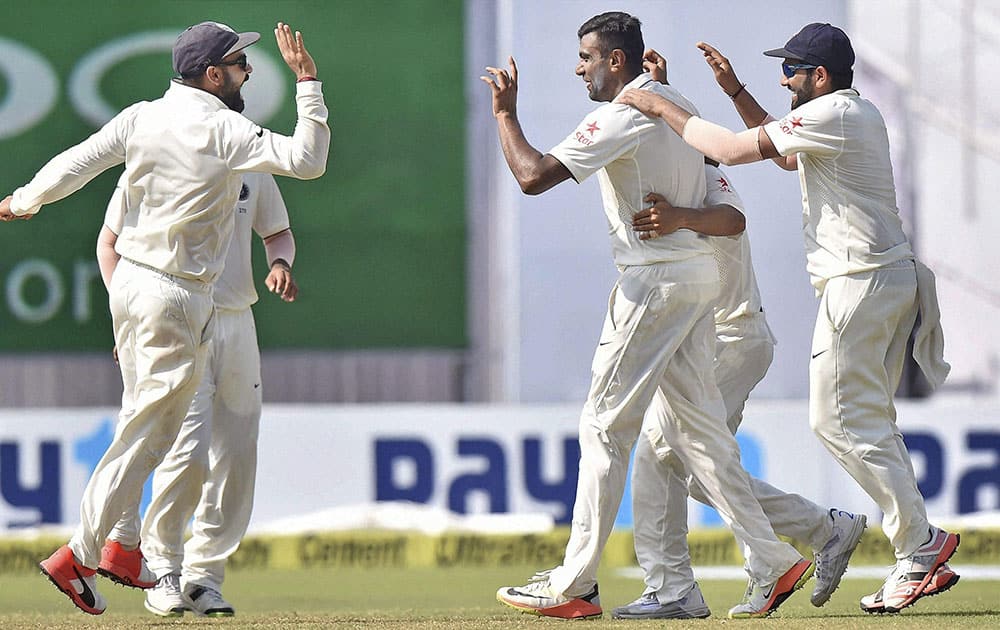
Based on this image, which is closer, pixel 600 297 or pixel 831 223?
pixel 831 223

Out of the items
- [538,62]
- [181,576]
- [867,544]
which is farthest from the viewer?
[538,62]

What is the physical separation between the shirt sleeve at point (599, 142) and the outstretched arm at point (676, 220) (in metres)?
0.21

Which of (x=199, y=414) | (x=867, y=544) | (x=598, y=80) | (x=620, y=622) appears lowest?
(x=867, y=544)

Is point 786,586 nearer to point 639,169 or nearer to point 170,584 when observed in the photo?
point 639,169

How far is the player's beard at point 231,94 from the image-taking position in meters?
6.27

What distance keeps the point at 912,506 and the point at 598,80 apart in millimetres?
1736

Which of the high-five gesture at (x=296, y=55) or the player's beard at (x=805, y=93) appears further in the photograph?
the player's beard at (x=805, y=93)

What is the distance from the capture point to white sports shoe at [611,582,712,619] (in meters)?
6.26

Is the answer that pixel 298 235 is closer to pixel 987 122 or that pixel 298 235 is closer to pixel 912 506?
pixel 987 122

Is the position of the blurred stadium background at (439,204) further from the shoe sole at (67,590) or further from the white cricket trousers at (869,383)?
the shoe sole at (67,590)

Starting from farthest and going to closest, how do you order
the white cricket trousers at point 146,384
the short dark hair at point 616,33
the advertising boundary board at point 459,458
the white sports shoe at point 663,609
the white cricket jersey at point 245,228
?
the advertising boundary board at point 459,458
the white cricket jersey at point 245,228
the white sports shoe at point 663,609
the short dark hair at point 616,33
the white cricket trousers at point 146,384

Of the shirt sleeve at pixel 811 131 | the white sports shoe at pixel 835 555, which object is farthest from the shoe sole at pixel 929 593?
the shirt sleeve at pixel 811 131

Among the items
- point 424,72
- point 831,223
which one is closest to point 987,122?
point 424,72

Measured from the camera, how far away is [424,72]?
34.7 feet
